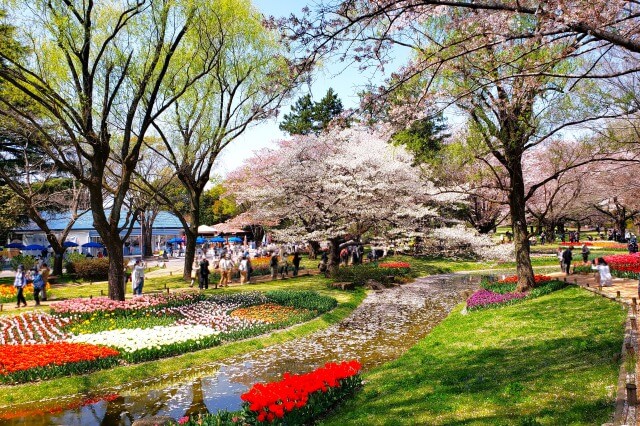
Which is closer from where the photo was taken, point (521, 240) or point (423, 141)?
point (521, 240)

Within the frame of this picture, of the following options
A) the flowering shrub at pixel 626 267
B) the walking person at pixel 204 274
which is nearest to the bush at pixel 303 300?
the walking person at pixel 204 274

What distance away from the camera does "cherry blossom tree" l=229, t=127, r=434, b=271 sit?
2747 centimetres

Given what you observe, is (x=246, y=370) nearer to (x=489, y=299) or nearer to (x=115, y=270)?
(x=115, y=270)

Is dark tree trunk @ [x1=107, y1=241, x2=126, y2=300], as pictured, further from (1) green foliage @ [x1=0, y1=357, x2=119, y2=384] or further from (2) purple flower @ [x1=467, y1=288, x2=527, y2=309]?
(2) purple flower @ [x1=467, y1=288, x2=527, y2=309]

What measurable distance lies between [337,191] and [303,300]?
31.3 feet

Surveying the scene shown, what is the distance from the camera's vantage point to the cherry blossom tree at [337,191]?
27.5 metres

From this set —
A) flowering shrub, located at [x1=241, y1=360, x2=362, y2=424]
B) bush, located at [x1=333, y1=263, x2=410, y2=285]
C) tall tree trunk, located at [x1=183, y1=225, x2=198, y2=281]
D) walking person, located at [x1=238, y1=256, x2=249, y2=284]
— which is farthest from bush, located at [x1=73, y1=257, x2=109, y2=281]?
flowering shrub, located at [x1=241, y1=360, x2=362, y2=424]

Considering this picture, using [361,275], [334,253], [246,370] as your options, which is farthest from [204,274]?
[246,370]

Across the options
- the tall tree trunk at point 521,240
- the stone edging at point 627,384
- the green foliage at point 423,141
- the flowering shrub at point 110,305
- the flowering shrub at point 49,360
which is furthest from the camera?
the green foliage at point 423,141

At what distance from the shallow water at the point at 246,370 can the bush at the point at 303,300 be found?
46.6 inches

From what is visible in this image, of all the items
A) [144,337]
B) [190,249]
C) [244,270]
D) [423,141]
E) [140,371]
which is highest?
[423,141]

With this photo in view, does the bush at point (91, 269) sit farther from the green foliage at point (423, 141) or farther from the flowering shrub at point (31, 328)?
the green foliage at point (423, 141)

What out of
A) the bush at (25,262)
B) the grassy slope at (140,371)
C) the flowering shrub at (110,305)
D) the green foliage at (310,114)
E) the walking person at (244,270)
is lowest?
the grassy slope at (140,371)

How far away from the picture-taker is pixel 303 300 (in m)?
20.1
